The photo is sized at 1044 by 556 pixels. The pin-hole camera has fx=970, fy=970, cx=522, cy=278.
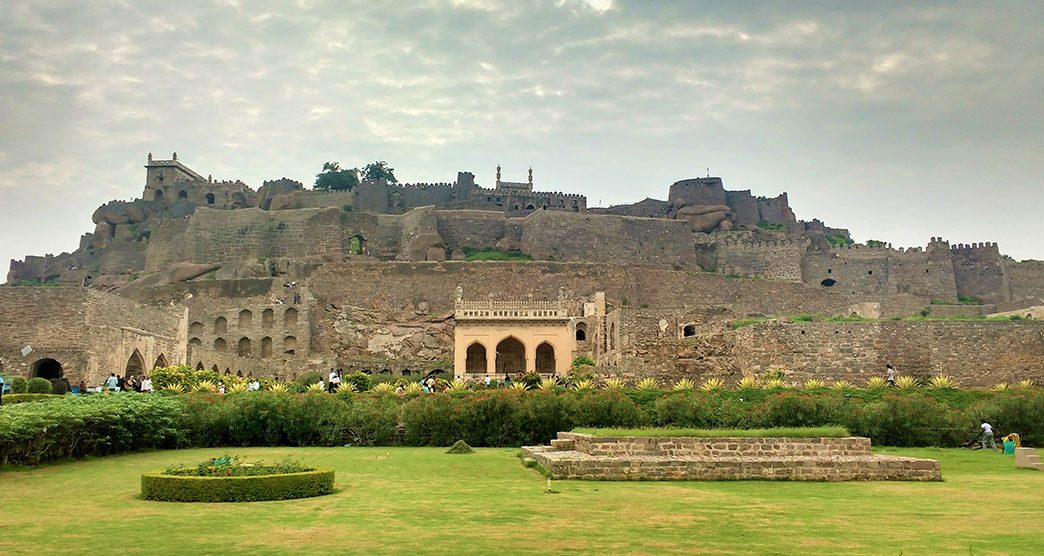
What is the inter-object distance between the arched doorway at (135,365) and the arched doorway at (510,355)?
1733 centimetres

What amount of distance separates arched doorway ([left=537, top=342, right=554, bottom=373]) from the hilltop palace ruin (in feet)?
0.25

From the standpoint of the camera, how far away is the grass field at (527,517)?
31.3 ft

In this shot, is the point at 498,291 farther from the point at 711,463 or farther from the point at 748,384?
the point at 711,463

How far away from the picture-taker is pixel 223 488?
12922 mm

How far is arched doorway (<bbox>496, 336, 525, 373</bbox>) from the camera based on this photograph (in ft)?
153

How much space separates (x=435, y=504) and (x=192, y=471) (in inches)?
154

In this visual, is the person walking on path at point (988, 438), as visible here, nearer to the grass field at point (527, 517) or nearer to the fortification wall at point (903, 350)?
the grass field at point (527, 517)

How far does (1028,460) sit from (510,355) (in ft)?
99.7

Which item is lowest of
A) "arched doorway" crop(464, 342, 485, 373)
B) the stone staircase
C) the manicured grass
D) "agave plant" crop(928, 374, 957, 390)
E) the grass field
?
the grass field

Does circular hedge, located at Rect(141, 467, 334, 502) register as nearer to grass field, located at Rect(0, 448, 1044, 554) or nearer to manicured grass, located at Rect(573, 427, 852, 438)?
grass field, located at Rect(0, 448, 1044, 554)

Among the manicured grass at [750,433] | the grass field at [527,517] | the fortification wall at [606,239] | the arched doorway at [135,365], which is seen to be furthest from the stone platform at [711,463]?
the fortification wall at [606,239]

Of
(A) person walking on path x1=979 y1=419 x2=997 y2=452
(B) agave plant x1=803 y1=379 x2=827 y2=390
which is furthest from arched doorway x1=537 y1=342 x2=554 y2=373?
(A) person walking on path x1=979 y1=419 x2=997 y2=452

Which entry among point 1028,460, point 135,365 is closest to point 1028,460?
point 1028,460

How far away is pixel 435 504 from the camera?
12.5m
